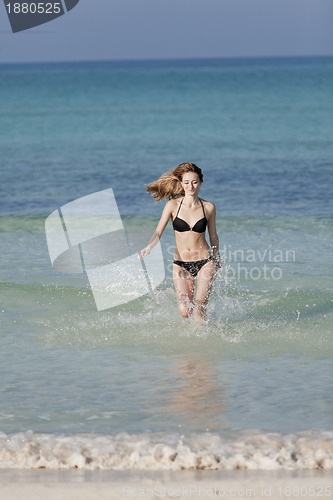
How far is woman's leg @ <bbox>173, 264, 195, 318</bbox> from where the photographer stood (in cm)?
779

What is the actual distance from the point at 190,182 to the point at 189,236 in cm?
50

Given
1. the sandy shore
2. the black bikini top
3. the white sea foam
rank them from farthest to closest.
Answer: the black bikini top → the white sea foam → the sandy shore

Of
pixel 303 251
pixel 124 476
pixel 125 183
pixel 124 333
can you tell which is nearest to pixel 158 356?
pixel 124 333

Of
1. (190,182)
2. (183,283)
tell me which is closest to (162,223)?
(190,182)

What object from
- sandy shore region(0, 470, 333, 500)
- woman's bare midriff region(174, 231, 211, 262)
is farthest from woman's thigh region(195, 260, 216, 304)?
sandy shore region(0, 470, 333, 500)

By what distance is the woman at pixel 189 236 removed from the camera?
771cm

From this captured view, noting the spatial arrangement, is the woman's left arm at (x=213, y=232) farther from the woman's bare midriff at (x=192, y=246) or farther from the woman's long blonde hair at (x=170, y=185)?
the woman's long blonde hair at (x=170, y=185)

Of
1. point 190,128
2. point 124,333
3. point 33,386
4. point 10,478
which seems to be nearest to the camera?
point 10,478

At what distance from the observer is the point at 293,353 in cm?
716

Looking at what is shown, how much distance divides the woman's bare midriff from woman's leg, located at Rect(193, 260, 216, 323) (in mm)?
105

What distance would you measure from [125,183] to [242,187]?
2.82 m

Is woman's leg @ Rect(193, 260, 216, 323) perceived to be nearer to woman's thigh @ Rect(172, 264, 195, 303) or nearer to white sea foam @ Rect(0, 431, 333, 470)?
woman's thigh @ Rect(172, 264, 195, 303)

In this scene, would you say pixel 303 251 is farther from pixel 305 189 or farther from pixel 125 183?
pixel 125 183

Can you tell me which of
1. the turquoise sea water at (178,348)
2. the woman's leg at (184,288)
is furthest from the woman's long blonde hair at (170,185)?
the turquoise sea water at (178,348)
